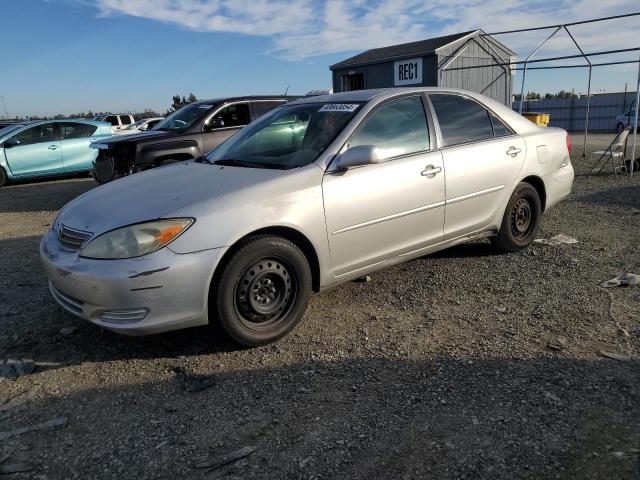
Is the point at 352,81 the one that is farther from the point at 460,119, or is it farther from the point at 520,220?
the point at 460,119

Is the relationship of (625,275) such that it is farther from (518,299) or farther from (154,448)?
(154,448)

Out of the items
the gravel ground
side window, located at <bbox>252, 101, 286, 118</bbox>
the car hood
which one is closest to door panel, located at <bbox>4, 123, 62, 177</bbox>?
side window, located at <bbox>252, 101, 286, 118</bbox>

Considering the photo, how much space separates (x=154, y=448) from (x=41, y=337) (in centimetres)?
172

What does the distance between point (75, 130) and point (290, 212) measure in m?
11.2

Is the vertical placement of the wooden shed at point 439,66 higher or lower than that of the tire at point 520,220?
higher

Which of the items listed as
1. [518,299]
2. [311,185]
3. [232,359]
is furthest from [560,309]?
[232,359]

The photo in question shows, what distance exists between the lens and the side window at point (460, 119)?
14.6 ft

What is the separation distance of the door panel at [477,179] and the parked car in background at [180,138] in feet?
15.6

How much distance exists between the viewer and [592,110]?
29.3 m

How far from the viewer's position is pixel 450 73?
67.0 ft

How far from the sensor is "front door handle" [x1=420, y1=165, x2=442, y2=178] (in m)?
4.12

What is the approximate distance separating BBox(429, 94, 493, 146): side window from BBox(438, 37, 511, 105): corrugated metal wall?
1608 cm

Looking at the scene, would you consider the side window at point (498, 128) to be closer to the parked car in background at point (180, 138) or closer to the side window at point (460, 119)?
the side window at point (460, 119)

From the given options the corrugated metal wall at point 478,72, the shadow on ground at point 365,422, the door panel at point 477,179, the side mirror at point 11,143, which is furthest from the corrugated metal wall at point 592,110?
the shadow on ground at point 365,422
